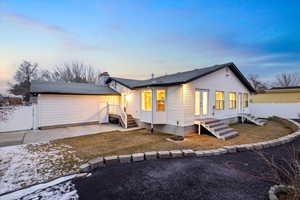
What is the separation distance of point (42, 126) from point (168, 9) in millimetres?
12912

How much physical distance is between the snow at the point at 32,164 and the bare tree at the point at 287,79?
48041 millimetres

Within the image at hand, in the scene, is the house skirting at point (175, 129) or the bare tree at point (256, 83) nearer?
the house skirting at point (175, 129)

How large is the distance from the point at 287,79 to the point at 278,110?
1139 inches

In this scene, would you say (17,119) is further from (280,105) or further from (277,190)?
(280,105)

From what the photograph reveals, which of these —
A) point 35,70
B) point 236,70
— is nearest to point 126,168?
point 236,70

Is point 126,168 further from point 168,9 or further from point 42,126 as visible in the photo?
point 168,9

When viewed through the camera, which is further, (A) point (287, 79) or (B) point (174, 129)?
(A) point (287, 79)

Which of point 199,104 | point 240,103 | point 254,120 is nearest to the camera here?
point 199,104

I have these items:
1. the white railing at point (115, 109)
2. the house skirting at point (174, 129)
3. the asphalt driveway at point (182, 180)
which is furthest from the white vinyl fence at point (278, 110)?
the white railing at point (115, 109)

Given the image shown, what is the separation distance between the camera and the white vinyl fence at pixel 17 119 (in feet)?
28.8

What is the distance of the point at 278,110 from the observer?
→ 588 inches

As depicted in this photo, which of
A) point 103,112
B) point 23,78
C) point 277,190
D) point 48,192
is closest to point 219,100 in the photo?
point 277,190

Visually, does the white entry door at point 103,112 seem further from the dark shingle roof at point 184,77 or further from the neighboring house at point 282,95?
the neighboring house at point 282,95

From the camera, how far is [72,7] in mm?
9062
